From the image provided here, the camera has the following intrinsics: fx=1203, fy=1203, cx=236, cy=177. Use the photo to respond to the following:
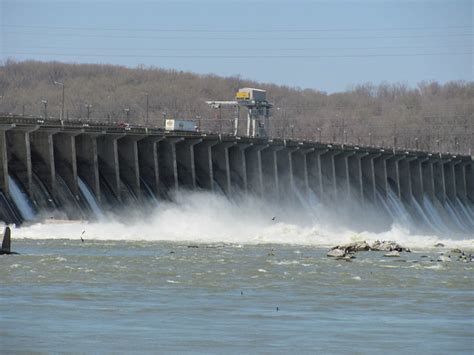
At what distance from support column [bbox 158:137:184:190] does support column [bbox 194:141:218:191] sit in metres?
2.90

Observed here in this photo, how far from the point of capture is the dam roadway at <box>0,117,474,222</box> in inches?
3194

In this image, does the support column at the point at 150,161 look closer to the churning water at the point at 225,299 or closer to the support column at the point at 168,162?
the support column at the point at 168,162

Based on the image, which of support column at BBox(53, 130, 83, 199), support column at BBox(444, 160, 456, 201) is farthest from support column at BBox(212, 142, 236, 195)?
support column at BBox(444, 160, 456, 201)

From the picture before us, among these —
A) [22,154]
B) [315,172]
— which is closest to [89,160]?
[22,154]

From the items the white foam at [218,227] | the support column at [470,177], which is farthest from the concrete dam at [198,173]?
the support column at [470,177]

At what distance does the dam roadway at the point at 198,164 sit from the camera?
81.1 m

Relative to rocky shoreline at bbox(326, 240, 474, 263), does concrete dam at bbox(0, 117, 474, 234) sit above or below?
above

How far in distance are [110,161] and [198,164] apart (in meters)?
14.4

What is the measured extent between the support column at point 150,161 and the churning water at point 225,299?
82.1ft

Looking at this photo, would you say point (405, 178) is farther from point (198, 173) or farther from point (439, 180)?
point (198, 173)

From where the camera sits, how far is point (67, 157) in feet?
277

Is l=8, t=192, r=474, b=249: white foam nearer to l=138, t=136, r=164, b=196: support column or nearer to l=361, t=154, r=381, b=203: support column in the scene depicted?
Result: l=138, t=136, r=164, b=196: support column

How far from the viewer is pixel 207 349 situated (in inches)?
945

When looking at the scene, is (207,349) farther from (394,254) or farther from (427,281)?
(394,254)
